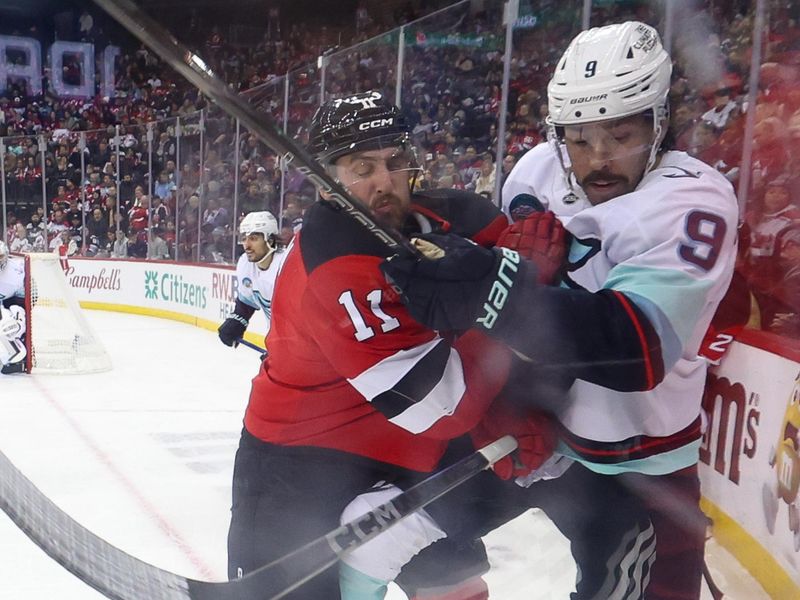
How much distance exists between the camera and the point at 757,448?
162cm

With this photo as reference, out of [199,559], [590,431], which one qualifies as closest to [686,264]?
[590,431]

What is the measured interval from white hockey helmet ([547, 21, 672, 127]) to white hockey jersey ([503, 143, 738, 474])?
77mm

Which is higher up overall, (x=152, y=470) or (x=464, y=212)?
(x=464, y=212)

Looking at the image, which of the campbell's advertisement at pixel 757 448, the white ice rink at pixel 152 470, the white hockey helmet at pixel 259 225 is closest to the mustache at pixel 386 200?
the white ice rink at pixel 152 470

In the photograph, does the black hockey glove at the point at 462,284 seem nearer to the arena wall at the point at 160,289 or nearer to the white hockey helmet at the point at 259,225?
the white hockey helmet at the point at 259,225

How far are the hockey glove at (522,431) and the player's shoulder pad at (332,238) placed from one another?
0.86ft

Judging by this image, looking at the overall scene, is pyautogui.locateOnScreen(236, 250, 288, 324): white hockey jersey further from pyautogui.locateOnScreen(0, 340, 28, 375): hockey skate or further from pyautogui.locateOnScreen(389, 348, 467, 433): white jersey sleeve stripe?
pyautogui.locateOnScreen(389, 348, 467, 433): white jersey sleeve stripe

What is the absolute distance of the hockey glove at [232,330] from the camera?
9.64 feet

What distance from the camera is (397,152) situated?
2.91ft

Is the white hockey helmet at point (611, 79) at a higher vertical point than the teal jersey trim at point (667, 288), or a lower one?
higher

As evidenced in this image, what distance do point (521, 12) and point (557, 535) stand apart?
1281 millimetres

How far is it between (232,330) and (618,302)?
243 centimetres

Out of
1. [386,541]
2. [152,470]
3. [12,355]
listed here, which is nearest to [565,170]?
[386,541]

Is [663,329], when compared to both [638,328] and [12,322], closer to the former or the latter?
[638,328]
